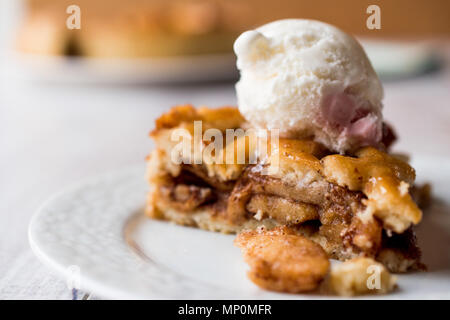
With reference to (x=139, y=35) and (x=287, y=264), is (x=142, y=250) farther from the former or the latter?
(x=139, y=35)

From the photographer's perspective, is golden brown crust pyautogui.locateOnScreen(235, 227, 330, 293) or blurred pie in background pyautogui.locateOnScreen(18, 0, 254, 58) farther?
blurred pie in background pyautogui.locateOnScreen(18, 0, 254, 58)

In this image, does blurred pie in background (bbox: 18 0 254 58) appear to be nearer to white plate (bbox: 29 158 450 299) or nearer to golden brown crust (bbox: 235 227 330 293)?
white plate (bbox: 29 158 450 299)

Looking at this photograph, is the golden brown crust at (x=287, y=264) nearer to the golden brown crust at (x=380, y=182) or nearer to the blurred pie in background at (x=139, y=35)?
the golden brown crust at (x=380, y=182)

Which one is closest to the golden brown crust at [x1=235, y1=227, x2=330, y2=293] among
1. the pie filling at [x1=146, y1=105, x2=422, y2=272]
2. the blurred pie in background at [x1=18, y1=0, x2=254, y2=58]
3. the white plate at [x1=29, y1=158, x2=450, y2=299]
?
the white plate at [x1=29, y1=158, x2=450, y2=299]

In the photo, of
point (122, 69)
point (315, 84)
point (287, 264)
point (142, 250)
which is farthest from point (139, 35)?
point (287, 264)
